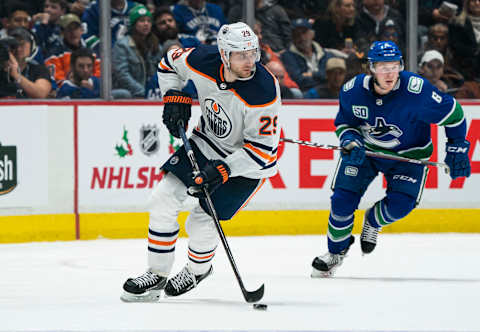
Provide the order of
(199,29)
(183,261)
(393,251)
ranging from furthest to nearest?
(199,29), (393,251), (183,261)

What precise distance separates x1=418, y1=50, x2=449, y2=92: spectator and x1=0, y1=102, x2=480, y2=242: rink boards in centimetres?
34

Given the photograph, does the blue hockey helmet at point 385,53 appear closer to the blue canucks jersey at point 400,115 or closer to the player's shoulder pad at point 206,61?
the blue canucks jersey at point 400,115

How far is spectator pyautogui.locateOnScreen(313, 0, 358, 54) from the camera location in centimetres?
696

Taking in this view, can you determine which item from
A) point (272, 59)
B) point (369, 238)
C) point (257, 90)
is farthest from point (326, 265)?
point (272, 59)

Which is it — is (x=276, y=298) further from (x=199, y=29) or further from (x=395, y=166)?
(x=199, y=29)

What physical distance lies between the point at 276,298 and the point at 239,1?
10.8 ft

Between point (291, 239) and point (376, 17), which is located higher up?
point (376, 17)

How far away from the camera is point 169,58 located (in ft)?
13.6

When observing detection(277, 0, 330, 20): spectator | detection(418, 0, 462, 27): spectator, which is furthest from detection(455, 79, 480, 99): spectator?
detection(277, 0, 330, 20): spectator

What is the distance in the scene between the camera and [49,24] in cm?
650

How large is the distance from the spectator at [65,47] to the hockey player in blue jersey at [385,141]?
2.33 m

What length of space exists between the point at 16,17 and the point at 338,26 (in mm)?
2255

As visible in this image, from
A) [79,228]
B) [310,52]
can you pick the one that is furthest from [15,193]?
[310,52]

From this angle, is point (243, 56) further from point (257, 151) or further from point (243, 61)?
point (257, 151)
